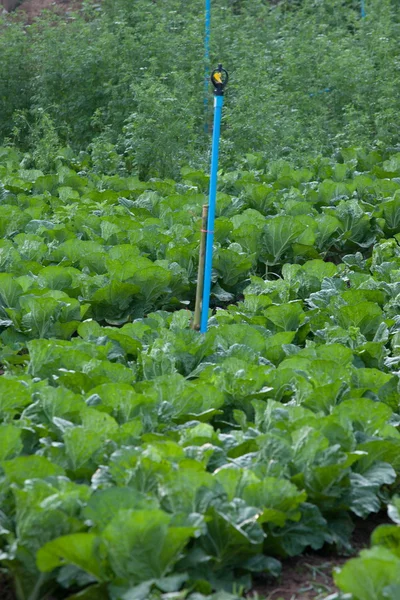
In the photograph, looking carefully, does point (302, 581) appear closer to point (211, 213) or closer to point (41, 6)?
point (211, 213)

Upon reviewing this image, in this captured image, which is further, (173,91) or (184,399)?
(173,91)

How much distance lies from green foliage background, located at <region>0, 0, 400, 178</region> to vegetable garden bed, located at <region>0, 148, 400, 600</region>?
2384mm

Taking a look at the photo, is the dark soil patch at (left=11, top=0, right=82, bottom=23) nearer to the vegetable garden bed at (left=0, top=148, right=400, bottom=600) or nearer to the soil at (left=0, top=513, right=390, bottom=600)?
the vegetable garden bed at (left=0, top=148, right=400, bottom=600)

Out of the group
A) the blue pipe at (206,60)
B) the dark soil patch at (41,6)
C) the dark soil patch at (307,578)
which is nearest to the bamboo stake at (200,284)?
the dark soil patch at (307,578)

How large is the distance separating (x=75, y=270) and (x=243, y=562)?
122 inches

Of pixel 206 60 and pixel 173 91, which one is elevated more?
pixel 206 60

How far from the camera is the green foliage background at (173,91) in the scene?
9.95 m

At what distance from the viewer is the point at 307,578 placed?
11.0 feet

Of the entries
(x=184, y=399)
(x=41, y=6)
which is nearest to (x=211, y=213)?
(x=184, y=399)

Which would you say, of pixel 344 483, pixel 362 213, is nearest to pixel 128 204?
pixel 362 213

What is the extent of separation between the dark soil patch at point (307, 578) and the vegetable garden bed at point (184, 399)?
5 centimetres

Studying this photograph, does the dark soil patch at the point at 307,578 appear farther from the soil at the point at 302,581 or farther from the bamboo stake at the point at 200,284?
the bamboo stake at the point at 200,284

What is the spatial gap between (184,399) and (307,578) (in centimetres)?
104

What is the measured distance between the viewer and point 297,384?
429 cm
